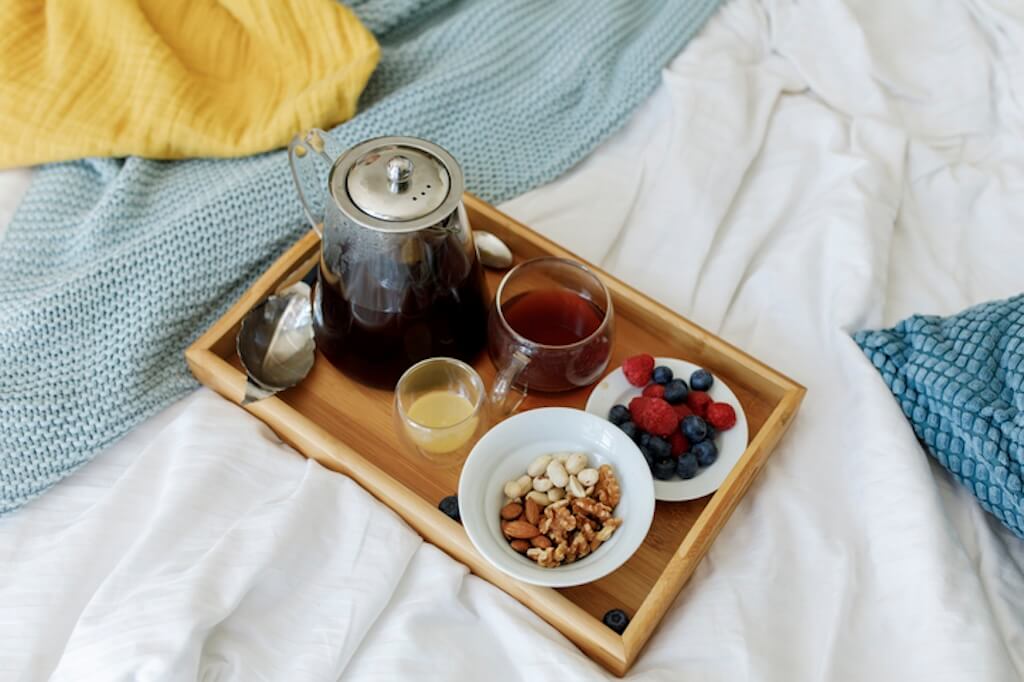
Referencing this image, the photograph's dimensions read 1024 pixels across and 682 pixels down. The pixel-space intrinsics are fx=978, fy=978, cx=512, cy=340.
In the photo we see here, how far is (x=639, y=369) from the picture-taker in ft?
2.54

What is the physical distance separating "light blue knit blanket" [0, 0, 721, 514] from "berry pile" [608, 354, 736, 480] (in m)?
0.26

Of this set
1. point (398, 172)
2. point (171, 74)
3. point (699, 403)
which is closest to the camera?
point (398, 172)

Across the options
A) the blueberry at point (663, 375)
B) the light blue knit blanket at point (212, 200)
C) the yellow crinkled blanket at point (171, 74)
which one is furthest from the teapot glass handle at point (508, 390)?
the yellow crinkled blanket at point (171, 74)

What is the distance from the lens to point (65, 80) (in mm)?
922

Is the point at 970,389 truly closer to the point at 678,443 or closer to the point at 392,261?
the point at 678,443

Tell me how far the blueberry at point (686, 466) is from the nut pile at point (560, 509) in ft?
0.18

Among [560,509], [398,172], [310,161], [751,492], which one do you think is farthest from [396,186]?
[751,492]

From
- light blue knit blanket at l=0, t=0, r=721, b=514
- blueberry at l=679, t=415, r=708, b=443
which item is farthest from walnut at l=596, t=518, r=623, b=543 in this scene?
light blue knit blanket at l=0, t=0, r=721, b=514

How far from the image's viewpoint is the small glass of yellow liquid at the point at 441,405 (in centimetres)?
73

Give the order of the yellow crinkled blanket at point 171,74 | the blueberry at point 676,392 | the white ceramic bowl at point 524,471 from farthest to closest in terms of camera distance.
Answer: the yellow crinkled blanket at point 171,74 → the blueberry at point 676,392 → the white ceramic bowl at point 524,471

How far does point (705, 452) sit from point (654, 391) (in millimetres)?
65

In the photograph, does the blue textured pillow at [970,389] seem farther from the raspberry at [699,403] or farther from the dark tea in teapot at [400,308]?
the dark tea in teapot at [400,308]

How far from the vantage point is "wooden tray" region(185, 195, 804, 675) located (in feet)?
2.24

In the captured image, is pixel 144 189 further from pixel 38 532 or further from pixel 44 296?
pixel 38 532
